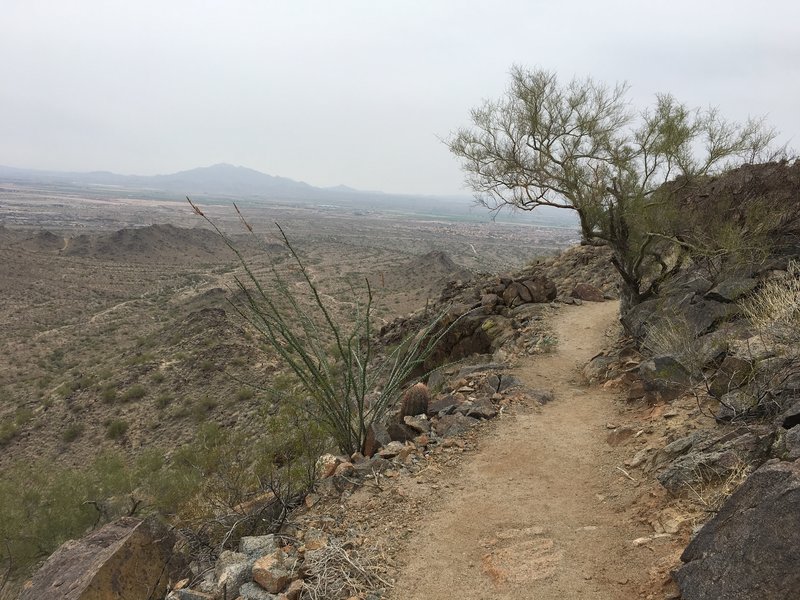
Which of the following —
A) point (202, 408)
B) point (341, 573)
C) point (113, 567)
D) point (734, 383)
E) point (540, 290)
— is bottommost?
point (202, 408)

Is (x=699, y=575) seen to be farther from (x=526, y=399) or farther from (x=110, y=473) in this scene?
(x=110, y=473)

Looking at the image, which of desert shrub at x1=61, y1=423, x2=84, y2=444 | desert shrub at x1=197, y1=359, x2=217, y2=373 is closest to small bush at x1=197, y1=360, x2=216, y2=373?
desert shrub at x1=197, y1=359, x2=217, y2=373

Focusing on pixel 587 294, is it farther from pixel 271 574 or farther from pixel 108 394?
pixel 108 394

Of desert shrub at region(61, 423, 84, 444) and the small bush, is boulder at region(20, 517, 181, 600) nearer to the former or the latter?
desert shrub at region(61, 423, 84, 444)

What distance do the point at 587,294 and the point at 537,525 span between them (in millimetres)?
11510

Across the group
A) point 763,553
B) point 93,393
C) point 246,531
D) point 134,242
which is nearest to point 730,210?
point 763,553

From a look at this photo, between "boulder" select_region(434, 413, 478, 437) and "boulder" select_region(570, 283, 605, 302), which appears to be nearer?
"boulder" select_region(434, 413, 478, 437)

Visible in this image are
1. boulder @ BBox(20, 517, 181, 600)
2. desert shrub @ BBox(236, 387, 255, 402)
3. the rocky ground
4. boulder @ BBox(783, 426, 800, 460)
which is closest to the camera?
the rocky ground

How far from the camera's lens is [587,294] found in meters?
14.5

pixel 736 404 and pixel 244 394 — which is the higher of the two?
pixel 736 404

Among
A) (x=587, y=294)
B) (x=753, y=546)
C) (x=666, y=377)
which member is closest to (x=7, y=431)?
(x=587, y=294)

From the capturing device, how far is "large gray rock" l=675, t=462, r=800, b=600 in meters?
2.41

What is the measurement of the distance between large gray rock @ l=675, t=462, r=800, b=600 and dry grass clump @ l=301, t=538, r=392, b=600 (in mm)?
2058

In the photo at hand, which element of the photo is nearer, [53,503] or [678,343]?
[678,343]
